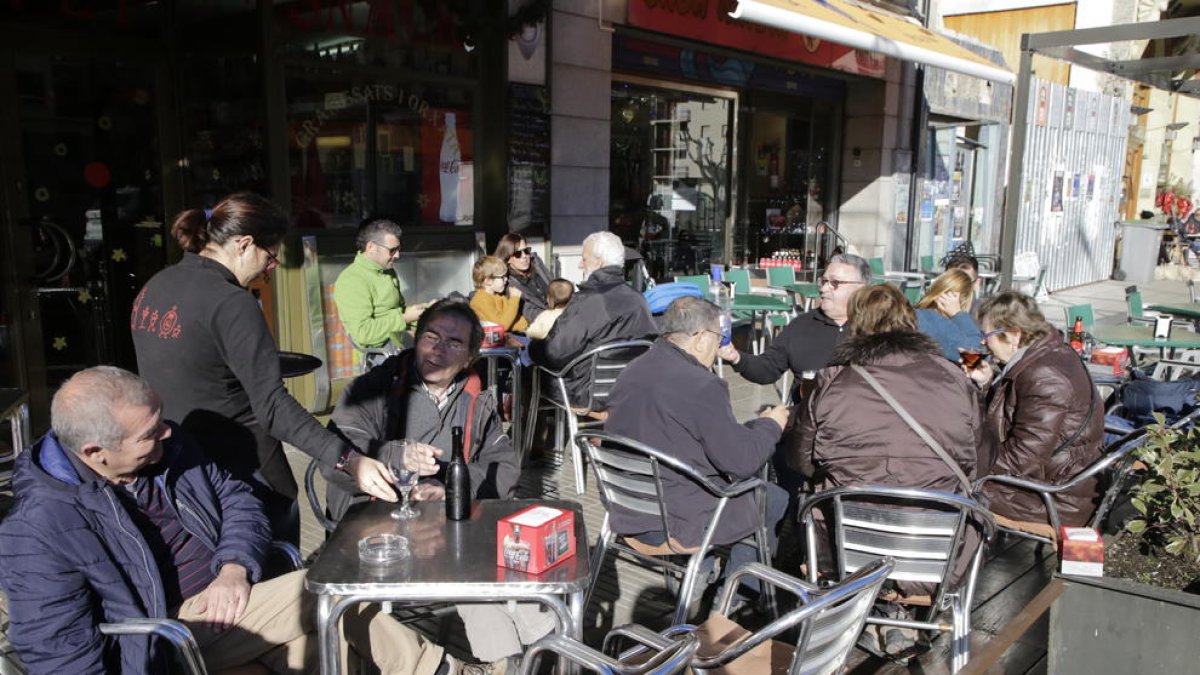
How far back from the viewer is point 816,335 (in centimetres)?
459

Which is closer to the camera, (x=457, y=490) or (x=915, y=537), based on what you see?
(x=457, y=490)

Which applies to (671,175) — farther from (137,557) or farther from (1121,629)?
(137,557)

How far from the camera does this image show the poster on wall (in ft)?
24.7

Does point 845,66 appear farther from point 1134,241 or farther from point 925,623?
point 1134,241

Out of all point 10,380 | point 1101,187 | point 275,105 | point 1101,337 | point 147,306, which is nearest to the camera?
point 147,306

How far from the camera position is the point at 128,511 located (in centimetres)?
251

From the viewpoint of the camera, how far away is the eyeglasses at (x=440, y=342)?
330cm

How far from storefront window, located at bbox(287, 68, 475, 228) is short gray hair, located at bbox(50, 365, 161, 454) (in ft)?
13.8

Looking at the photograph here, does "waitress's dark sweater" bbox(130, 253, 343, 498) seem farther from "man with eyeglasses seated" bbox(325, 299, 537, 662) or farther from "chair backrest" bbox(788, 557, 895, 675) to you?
"chair backrest" bbox(788, 557, 895, 675)

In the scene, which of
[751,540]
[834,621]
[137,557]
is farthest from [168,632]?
[751,540]

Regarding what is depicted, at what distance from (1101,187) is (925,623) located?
1784 cm

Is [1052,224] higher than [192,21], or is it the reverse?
[192,21]

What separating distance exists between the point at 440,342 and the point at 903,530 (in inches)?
67.3

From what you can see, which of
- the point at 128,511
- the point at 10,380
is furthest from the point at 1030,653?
the point at 10,380
